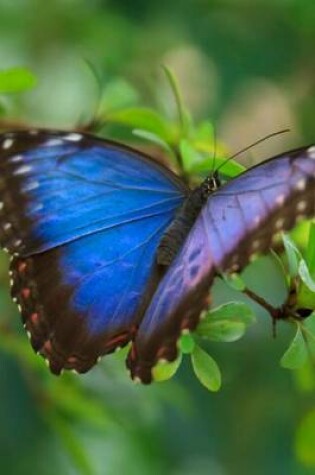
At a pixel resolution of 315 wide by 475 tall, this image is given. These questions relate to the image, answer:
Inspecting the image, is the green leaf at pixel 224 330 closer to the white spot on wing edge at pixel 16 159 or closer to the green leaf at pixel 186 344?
the green leaf at pixel 186 344

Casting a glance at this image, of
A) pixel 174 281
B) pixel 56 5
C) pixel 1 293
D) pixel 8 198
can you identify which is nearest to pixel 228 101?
pixel 56 5

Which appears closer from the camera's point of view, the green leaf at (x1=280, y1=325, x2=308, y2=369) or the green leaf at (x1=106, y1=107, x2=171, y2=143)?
the green leaf at (x1=280, y1=325, x2=308, y2=369)

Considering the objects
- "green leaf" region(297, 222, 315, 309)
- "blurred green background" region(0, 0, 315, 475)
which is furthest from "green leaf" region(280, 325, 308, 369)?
"blurred green background" region(0, 0, 315, 475)

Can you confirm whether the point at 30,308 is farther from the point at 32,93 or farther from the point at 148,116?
the point at 32,93

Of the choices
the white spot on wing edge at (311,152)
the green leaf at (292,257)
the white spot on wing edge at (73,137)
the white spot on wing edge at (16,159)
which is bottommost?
the green leaf at (292,257)

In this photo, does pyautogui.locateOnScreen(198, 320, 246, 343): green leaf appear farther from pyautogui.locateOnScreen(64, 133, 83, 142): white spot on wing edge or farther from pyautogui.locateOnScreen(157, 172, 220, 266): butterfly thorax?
pyautogui.locateOnScreen(64, 133, 83, 142): white spot on wing edge

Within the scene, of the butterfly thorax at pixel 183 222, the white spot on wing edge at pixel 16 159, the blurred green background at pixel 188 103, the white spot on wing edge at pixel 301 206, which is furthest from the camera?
the blurred green background at pixel 188 103

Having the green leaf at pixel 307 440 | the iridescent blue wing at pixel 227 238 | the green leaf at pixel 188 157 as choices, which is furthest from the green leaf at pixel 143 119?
the green leaf at pixel 307 440
